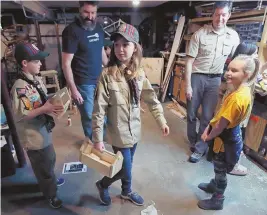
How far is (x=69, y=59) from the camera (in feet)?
5.90

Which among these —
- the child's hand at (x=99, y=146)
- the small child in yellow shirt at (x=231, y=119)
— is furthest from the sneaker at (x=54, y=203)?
the small child in yellow shirt at (x=231, y=119)

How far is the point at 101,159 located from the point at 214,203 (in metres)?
0.92

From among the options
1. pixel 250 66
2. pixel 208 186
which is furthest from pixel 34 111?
pixel 208 186

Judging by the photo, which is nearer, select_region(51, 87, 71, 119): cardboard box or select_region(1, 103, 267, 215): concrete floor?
select_region(51, 87, 71, 119): cardboard box

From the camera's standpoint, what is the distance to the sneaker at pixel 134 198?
1.60 m

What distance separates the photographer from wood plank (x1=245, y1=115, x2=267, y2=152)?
79.5 inches

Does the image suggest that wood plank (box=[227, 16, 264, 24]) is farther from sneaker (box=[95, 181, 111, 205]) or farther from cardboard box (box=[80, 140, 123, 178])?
sneaker (box=[95, 181, 111, 205])

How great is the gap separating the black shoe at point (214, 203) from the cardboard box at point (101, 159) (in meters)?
0.76

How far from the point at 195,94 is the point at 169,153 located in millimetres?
703

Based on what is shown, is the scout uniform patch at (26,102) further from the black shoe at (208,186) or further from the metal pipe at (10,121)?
the black shoe at (208,186)

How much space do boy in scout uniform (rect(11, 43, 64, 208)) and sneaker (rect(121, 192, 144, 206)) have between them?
58 cm

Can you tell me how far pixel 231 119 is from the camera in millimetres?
1269

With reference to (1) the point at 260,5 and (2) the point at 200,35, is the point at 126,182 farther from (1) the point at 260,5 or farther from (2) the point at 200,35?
(1) the point at 260,5

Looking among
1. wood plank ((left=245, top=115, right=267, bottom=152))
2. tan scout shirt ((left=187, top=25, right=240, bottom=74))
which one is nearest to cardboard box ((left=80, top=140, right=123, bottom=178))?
tan scout shirt ((left=187, top=25, right=240, bottom=74))
